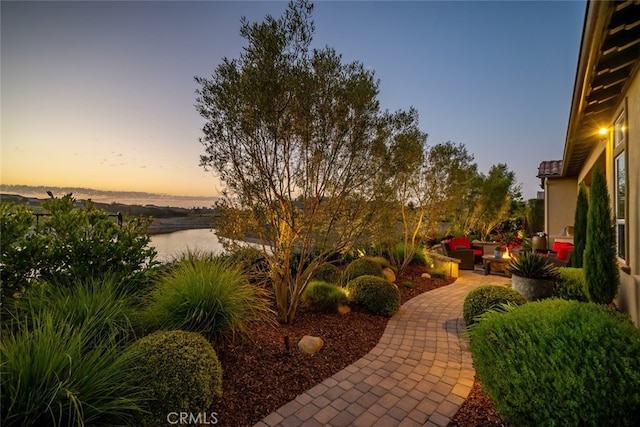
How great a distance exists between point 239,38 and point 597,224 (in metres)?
6.11

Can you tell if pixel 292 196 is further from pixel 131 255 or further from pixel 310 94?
pixel 131 255

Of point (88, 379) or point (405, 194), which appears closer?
point (88, 379)

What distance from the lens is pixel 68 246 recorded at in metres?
3.70

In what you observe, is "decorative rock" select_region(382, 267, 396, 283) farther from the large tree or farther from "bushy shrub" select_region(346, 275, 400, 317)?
the large tree

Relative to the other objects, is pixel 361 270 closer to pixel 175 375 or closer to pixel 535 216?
pixel 175 375

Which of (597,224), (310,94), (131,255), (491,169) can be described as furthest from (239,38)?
(491,169)

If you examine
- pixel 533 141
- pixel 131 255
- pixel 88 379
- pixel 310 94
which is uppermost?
pixel 533 141

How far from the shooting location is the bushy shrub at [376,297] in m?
5.22

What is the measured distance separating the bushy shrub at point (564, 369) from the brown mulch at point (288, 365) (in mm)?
606

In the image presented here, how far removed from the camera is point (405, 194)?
335 inches

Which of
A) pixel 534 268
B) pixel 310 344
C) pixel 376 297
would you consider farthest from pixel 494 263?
pixel 310 344

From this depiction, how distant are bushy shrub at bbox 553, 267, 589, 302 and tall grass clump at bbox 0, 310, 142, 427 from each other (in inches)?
257

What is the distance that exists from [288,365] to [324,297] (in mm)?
1895

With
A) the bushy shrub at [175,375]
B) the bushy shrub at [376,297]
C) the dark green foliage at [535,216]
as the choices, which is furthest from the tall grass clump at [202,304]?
the dark green foliage at [535,216]
